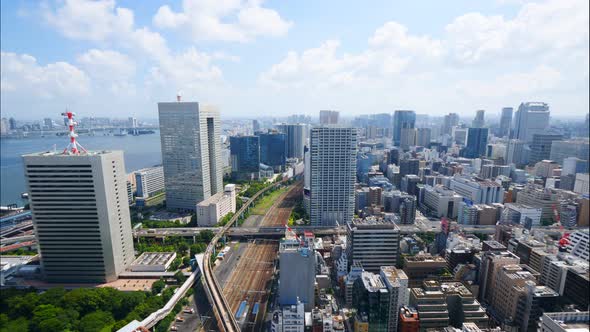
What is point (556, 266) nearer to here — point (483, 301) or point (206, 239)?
point (483, 301)

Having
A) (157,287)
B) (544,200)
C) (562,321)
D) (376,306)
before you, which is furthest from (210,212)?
(544,200)

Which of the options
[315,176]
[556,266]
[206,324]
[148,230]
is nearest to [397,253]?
[556,266]

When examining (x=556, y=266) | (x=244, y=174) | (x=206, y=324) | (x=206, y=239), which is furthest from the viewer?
(x=244, y=174)

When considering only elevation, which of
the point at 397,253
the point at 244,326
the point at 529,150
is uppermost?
the point at 529,150

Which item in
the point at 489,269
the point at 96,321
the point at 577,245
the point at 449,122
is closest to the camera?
the point at 96,321

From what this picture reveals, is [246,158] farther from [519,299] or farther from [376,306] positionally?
[519,299]

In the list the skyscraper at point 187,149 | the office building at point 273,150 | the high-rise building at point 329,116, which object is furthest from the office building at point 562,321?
the high-rise building at point 329,116

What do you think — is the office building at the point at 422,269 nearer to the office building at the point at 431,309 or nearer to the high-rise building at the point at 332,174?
the office building at the point at 431,309
